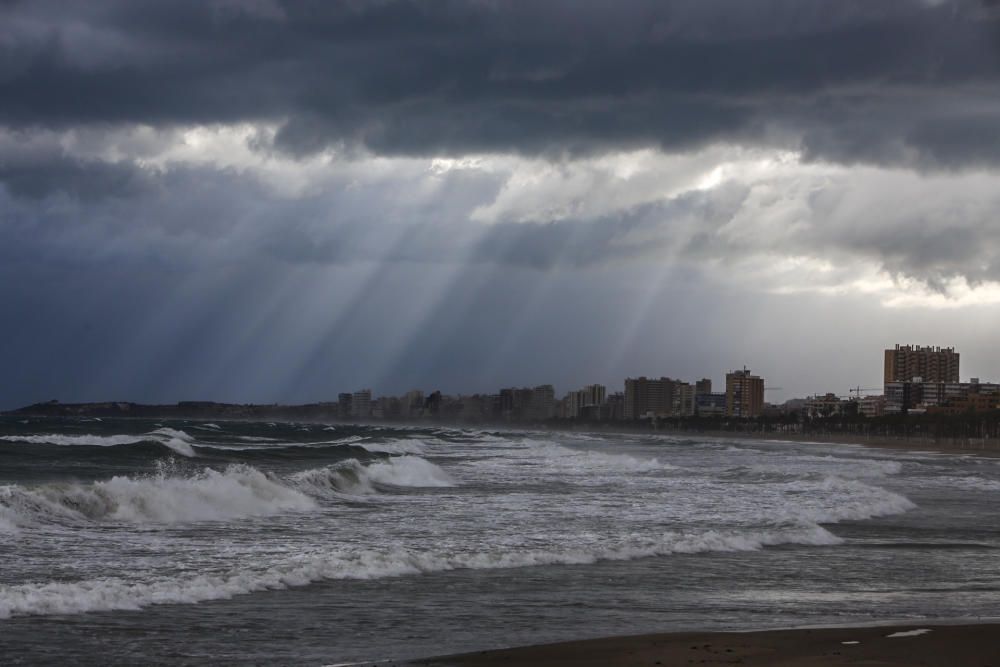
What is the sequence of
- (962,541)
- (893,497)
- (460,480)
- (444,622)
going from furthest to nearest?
(460,480) → (893,497) → (962,541) → (444,622)

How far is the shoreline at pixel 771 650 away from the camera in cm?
863

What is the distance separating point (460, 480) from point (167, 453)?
1508 cm

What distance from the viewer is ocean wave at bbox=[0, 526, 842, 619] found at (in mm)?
10805

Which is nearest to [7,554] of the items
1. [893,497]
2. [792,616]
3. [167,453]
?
[792,616]

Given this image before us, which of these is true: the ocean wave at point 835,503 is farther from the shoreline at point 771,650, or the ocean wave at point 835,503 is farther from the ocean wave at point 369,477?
the shoreline at point 771,650

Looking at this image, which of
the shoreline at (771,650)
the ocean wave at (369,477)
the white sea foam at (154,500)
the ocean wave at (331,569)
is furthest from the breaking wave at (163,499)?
the shoreline at (771,650)

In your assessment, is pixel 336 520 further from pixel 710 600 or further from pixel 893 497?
pixel 893 497

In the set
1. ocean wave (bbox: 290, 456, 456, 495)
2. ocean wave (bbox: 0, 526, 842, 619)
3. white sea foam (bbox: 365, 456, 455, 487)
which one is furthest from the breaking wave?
ocean wave (bbox: 0, 526, 842, 619)

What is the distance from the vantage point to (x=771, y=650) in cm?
907

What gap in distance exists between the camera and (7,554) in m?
14.2

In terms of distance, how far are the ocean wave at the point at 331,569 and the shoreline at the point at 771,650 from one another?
3.79 meters

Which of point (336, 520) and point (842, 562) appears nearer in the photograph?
point (842, 562)

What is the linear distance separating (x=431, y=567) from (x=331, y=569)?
1.40 meters

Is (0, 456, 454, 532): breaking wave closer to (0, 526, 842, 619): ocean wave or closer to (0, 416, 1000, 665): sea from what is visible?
(0, 416, 1000, 665): sea
